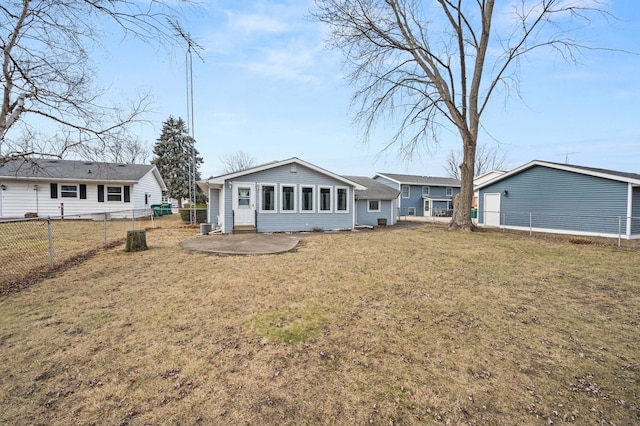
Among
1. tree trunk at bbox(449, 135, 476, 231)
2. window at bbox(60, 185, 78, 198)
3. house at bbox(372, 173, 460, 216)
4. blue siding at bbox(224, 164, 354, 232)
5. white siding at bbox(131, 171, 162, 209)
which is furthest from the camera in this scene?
house at bbox(372, 173, 460, 216)

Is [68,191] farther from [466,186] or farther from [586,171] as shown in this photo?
[586,171]

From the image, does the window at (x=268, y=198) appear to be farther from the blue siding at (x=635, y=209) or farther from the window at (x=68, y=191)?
the blue siding at (x=635, y=209)

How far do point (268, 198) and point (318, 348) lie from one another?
10.6m

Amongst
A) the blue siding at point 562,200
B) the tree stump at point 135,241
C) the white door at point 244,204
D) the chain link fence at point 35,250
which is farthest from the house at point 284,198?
the blue siding at point 562,200

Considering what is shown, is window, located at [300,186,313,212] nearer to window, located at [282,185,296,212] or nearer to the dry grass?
window, located at [282,185,296,212]

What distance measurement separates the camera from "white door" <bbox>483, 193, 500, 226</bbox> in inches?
740

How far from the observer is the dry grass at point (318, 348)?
238 centimetres

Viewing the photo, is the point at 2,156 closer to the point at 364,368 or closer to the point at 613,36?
the point at 364,368

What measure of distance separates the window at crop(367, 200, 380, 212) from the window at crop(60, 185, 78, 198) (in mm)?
19841

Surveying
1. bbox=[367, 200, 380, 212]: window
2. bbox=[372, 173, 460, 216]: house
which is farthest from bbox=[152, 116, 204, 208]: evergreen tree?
bbox=[372, 173, 460, 216]: house

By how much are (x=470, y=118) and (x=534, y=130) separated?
481 cm

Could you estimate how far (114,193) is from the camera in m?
20.0

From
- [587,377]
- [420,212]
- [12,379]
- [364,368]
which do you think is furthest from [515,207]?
[12,379]

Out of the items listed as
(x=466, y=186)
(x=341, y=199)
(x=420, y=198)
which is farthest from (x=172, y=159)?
(x=466, y=186)
